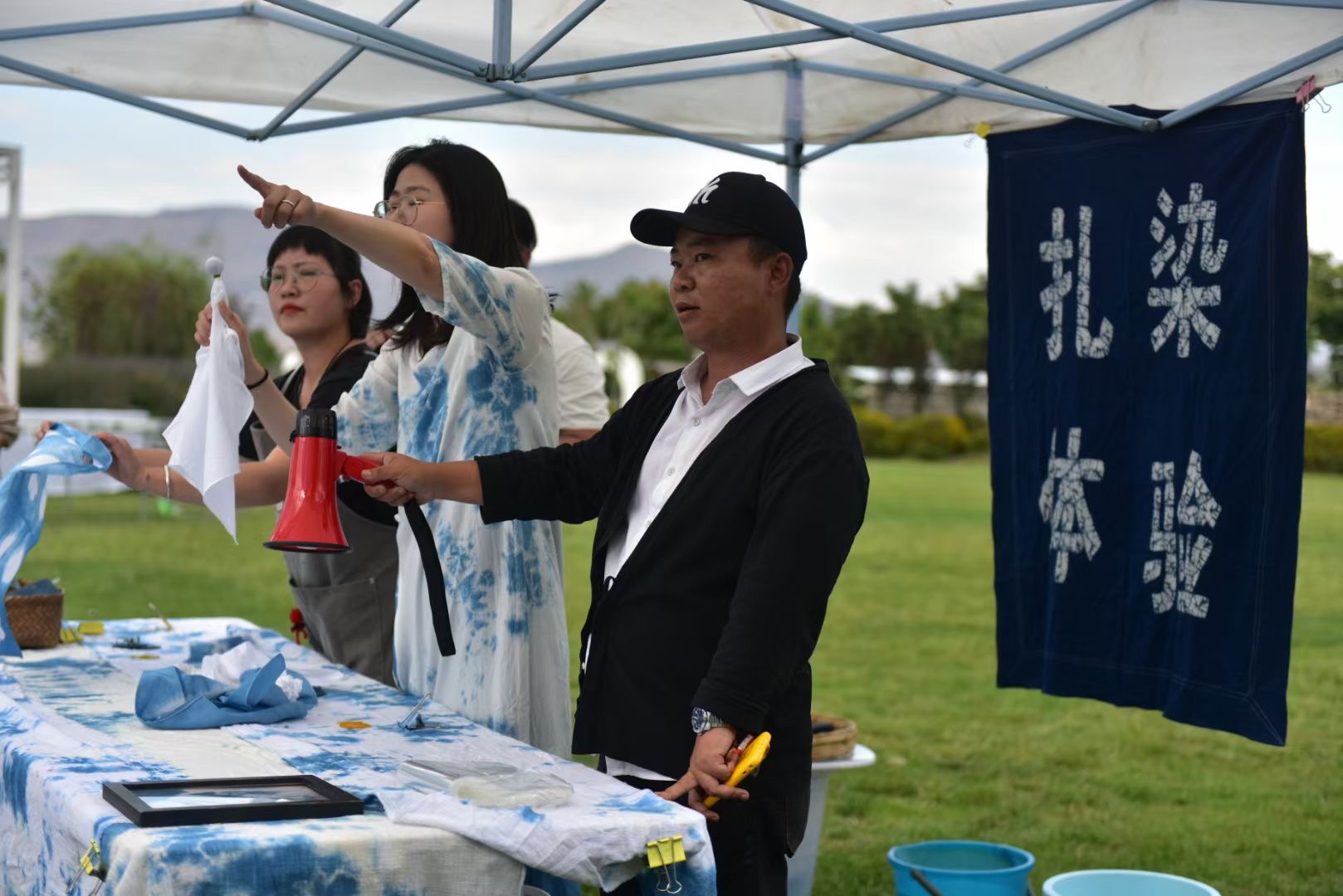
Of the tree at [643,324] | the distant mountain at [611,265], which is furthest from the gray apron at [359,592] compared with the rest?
the distant mountain at [611,265]

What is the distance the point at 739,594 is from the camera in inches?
86.6

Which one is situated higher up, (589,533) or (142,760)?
(142,760)

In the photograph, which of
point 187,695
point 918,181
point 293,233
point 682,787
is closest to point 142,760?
point 187,695

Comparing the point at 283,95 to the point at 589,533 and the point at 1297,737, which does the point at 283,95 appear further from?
the point at 589,533

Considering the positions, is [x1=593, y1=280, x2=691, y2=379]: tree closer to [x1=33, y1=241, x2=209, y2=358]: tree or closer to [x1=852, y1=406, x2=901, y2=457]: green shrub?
[x1=852, y1=406, x2=901, y2=457]: green shrub

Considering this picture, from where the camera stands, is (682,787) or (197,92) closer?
(682,787)

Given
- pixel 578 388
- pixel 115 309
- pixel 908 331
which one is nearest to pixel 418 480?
pixel 578 388

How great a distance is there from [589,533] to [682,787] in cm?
1884

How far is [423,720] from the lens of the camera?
2643 mm

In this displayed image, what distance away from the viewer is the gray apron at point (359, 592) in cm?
342

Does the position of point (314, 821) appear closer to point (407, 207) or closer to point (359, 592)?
point (407, 207)

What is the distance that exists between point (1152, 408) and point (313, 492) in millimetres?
2225

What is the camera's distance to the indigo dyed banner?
3.42m

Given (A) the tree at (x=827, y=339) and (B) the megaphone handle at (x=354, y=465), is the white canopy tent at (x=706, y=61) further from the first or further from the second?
(A) the tree at (x=827, y=339)
